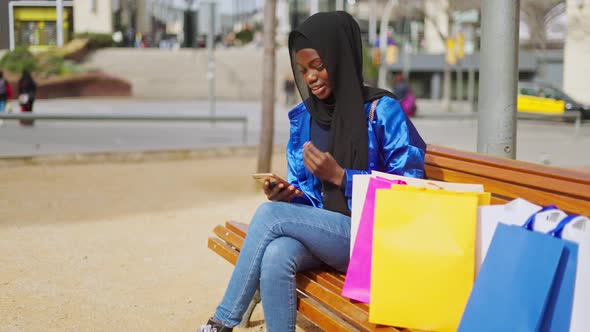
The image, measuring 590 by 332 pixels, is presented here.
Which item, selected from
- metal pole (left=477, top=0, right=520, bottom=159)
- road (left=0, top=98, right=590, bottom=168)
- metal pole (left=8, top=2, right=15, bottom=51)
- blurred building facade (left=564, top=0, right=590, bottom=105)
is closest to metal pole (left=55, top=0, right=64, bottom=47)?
metal pole (left=8, top=2, right=15, bottom=51)

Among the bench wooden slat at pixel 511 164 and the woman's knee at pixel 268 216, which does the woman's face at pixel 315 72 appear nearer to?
A: the woman's knee at pixel 268 216

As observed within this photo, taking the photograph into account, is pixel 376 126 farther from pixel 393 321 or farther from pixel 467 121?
pixel 467 121

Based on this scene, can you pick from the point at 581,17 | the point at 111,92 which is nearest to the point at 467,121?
the point at 581,17

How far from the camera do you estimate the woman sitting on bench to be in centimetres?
325

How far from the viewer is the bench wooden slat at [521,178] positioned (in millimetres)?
2746

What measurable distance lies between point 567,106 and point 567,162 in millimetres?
17393

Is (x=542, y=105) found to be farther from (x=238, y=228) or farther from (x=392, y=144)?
(x=392, y=144)

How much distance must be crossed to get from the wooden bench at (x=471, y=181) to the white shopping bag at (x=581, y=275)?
1.11ft

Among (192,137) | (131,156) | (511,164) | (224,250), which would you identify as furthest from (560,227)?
(192,137)

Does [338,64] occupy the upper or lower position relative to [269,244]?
upper

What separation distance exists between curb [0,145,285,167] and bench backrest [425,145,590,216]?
28.0ft

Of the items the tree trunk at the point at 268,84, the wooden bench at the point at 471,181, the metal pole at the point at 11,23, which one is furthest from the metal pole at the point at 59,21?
the wooden bench at the point at 471,181

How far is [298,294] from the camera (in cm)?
336

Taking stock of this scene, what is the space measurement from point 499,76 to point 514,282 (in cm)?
202
